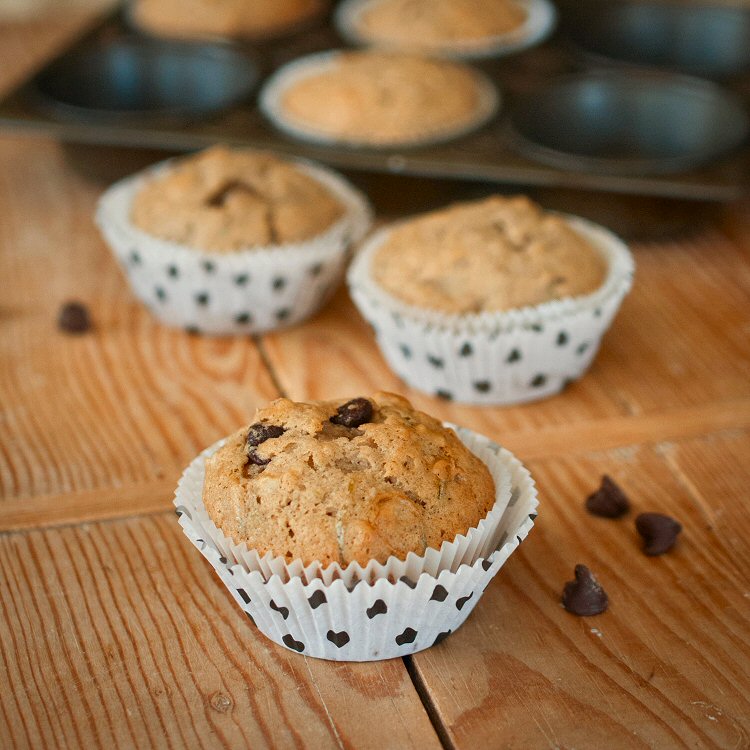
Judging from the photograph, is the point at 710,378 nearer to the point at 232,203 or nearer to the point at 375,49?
the point at 232,203

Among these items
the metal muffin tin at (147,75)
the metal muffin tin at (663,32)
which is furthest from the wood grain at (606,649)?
the metal muffin tin at (663,32)

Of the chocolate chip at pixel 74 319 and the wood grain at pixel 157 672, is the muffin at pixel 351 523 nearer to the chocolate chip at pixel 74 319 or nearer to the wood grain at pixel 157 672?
the wood grain at pixel 157 672

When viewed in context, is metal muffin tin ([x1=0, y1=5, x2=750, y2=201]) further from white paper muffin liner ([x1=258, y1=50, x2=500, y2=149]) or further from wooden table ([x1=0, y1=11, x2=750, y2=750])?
wooden table ([x1=0, y1=11, x2=750, y2=750])

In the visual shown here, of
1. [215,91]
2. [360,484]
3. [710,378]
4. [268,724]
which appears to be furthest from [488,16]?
[268,724]

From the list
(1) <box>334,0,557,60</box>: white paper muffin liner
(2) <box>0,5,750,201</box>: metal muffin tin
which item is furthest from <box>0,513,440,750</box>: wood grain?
(1) <box>334,0,557,60</box>: white paper muffin liner

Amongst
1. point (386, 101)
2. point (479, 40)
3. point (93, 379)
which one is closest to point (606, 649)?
point (93, 379)
